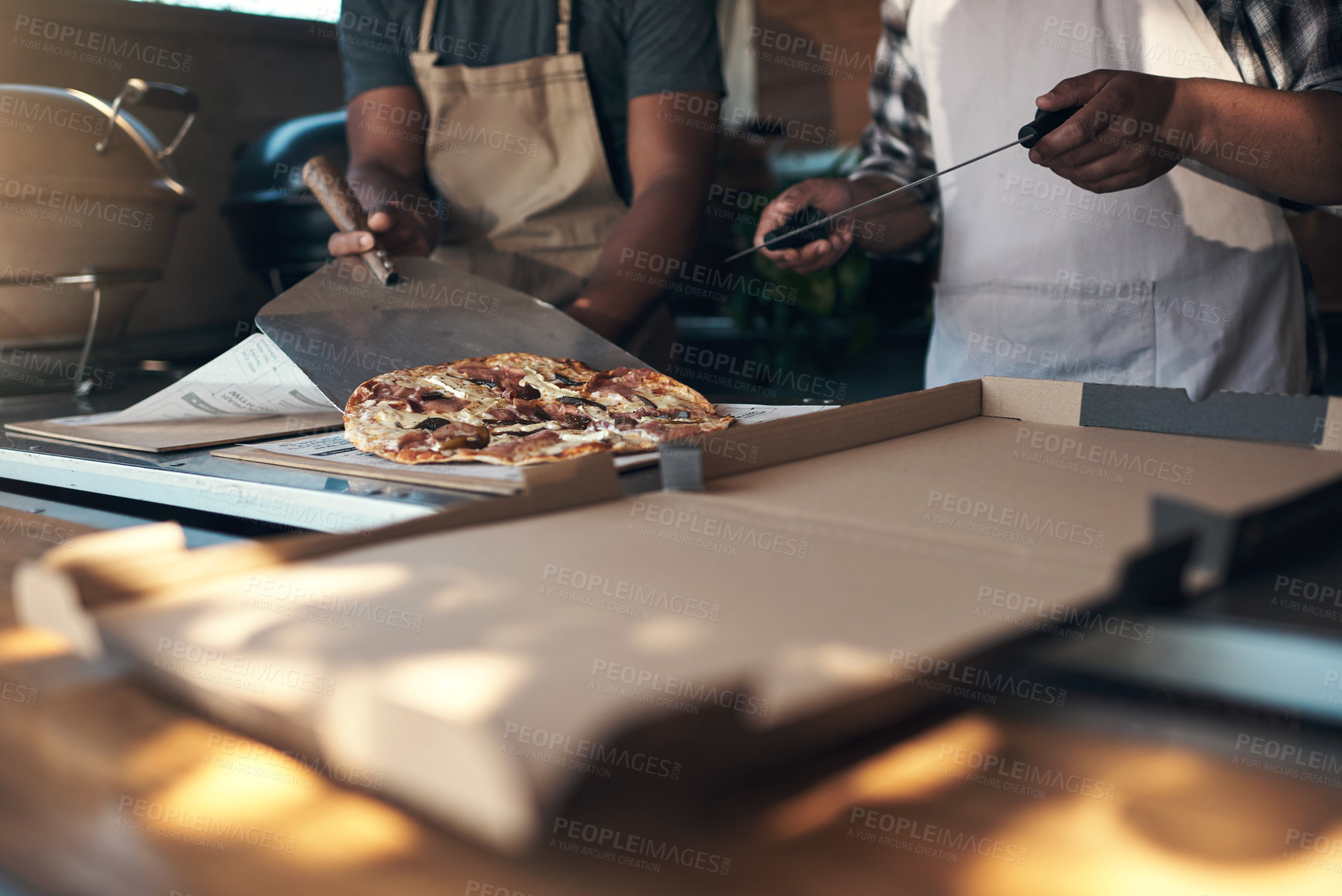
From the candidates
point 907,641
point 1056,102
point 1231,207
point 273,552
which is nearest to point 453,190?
point 1056,102

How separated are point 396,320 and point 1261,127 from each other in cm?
97

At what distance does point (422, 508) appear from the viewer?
0.67 m

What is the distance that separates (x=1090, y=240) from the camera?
53.0 inches

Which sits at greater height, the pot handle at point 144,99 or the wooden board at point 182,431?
the pot handle at point 144,99

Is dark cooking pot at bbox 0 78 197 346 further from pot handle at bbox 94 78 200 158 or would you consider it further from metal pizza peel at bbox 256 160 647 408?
metal pizza peel at bbox 256 160 647 408

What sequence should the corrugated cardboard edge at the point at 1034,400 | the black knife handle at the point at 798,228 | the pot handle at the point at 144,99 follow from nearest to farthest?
the corrugated cardboard edge at the point at 1034,400 < the black knife handle at the point at 798,228 < the pot handle at the point at 144,99

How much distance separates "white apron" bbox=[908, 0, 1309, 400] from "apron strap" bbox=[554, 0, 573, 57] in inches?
23.2

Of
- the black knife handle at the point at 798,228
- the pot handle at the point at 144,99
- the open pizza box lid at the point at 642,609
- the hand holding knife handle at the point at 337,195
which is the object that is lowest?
the open pizza box lid at the point at 642,609

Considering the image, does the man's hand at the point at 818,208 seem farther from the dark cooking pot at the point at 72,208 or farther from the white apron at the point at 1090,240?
the dark cooking pot at the point at 72,208

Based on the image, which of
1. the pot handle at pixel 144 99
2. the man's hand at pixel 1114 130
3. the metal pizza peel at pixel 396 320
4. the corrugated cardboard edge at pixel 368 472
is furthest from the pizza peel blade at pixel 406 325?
the pot handle at pixel 144 99

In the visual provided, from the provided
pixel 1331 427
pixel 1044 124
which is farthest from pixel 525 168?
pixel 1331 427

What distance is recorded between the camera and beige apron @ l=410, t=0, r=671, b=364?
173 centimetres

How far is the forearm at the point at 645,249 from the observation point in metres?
1.56

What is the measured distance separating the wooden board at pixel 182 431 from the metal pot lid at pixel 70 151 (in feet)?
2.22
